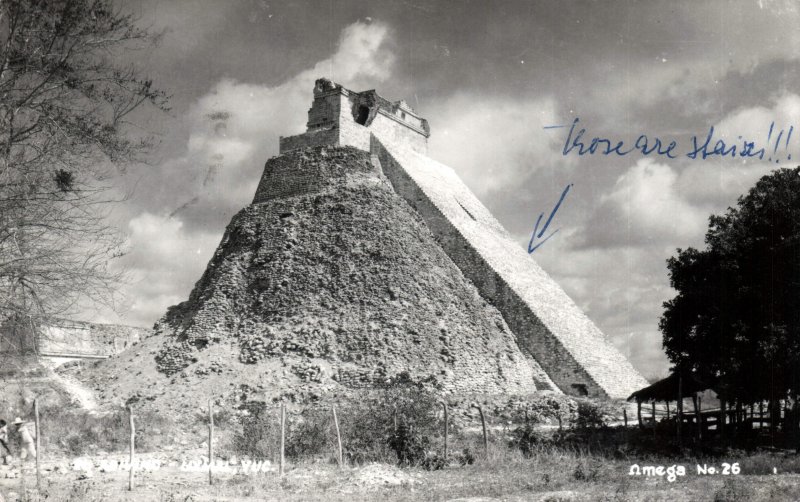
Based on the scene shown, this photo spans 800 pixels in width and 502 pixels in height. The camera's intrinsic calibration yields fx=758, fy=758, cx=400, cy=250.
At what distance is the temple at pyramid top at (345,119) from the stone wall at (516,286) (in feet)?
2.74

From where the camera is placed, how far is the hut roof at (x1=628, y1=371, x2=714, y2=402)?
18.2 metres

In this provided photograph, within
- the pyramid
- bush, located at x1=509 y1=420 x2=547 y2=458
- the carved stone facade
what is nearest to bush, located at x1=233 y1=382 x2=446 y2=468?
bush, located at x1=509 y1=420 x2=547 y2=458

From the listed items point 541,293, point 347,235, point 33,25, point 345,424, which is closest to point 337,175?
point 347,235

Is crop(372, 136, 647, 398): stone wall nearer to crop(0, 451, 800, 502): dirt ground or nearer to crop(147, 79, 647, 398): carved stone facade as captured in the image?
crop(147, 79, 647, 398): carved stone facade

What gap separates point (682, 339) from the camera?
17.9 m

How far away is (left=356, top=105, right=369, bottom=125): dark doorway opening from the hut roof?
15.0 m

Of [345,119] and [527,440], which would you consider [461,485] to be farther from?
[345,119]

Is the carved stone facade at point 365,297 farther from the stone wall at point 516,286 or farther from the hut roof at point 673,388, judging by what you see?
the hut roof at point 673,388

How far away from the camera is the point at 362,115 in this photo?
29.2m

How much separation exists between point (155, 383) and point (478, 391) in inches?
349

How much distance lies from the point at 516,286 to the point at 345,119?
8.72 metres

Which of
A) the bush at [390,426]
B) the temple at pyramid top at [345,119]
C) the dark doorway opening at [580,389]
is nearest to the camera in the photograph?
the bush at [390,426]

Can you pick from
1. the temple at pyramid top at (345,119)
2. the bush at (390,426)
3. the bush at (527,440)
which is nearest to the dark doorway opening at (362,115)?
the temple at pyramid top at (345,119)

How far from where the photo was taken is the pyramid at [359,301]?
20625mm
